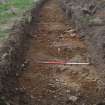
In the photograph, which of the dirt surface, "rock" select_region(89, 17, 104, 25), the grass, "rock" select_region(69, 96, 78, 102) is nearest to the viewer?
"rock" select_region(69, 96, 78, 102)

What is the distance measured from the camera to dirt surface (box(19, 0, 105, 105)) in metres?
6.40

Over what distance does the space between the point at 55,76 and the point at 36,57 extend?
152cm

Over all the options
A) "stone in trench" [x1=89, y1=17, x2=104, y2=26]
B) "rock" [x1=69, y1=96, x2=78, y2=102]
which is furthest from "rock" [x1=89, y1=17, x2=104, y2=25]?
"rock" [x1=69, y1=96, x2=78, y2=102]

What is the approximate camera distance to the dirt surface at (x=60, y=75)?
640cm

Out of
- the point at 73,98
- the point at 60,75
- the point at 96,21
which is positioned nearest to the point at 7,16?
the point at 96,21

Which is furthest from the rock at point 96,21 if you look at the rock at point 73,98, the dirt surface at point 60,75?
the rock at point 73,98

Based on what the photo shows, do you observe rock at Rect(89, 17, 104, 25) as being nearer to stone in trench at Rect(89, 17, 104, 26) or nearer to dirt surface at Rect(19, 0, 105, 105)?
stone in trench at Rect(89, 17, 104, 26)

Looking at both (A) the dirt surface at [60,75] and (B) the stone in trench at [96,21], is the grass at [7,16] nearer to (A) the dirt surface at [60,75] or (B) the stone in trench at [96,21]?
(A) the dirt surface at [60,75]

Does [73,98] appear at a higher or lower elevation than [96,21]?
lower

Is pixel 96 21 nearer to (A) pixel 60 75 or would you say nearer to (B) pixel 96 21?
(B) pixel 96 21

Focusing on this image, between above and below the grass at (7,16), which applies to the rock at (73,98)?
below

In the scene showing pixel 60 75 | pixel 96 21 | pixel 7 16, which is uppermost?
pixel 96 21

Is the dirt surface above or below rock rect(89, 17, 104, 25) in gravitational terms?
below

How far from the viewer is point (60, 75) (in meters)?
7.59
